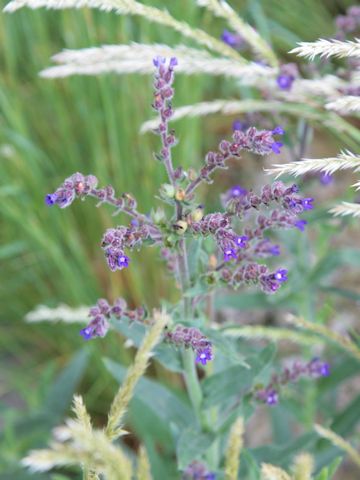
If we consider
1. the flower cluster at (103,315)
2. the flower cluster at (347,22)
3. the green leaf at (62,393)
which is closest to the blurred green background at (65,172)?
the green leaf at (62,393)

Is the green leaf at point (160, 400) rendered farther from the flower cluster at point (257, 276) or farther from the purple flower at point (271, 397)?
the flower cluster at point (257, 276)

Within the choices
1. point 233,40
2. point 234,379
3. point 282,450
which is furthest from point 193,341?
point 233,40

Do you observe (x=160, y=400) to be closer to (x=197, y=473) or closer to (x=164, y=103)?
(x=197, y=473)

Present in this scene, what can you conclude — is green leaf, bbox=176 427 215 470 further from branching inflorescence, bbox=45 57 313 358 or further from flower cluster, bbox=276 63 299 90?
flower cluster, bbox=276 63 299 90

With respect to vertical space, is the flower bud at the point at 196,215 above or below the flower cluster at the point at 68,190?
below

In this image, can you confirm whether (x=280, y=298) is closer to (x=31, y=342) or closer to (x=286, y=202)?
(x=286, y=202)

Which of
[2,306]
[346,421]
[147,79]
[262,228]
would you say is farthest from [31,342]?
[262,228]

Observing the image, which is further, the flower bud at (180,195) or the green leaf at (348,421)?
the green leaf at (348,421)
